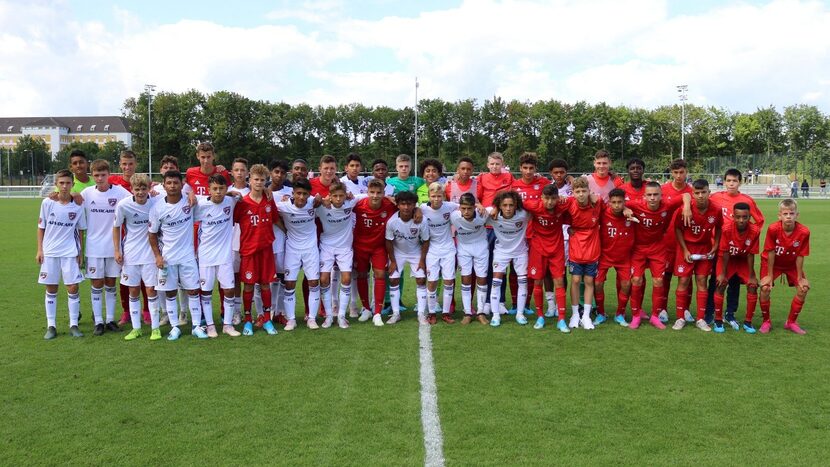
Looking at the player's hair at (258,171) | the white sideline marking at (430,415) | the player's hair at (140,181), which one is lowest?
the white sideline marking at (430,415)

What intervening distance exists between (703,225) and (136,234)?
5995 millimetres

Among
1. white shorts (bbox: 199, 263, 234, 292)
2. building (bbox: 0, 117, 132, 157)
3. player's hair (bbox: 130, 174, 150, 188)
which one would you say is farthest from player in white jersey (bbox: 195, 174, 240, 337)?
building (bbox: 0, 117, 132, 157)

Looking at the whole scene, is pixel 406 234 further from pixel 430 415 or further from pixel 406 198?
pixel 430 415

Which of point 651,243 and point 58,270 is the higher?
point 651,243

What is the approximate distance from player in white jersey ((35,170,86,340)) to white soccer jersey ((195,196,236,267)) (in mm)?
1354

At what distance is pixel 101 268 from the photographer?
6430 mm

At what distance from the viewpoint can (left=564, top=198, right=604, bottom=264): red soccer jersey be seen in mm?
6559

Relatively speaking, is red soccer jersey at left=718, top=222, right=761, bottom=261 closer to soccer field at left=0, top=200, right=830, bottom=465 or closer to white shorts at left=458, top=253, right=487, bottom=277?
soccer field at left=0, top=200, right=830, bottom=465

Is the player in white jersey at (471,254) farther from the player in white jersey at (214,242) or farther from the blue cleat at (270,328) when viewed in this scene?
the player in white jersey at (214,242)

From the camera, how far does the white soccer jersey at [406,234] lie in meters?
6.76

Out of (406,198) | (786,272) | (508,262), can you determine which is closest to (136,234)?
(406,198)

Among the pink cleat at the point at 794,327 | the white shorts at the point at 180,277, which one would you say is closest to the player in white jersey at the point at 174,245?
the white shorts at the point at 180,277

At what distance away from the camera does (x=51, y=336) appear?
246 inches

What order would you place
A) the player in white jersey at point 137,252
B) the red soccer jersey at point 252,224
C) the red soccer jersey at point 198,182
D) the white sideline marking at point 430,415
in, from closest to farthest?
the white sideline marking at point 430,415, the player in white jersey at point 137,252, the red soccer jersey at point 252,224, the red soccer jersey at point 198,182
